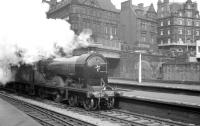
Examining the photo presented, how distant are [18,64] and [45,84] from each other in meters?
4.20

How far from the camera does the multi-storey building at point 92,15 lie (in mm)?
46375

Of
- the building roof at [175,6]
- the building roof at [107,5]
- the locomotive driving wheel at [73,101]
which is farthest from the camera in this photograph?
the building roof at [175,6]

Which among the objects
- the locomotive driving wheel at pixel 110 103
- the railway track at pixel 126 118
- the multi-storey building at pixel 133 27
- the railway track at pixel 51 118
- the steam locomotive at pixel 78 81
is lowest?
the railway track at pixel 126 118

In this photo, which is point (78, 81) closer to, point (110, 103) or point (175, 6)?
point (110, 103)

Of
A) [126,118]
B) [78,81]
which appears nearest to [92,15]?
[78,81]

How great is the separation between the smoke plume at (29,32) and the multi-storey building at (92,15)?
2463cm

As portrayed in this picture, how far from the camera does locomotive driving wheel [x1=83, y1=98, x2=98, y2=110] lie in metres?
13.7

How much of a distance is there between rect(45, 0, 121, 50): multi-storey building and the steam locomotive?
2569cm

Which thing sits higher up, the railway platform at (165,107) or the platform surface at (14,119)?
the platform surface at (14,119)

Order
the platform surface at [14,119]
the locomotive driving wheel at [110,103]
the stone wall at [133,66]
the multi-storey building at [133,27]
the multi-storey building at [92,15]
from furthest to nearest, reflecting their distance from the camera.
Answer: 1. the multi-storey building at [133,27]
2. the multi-storey building at [92,15]
3. the stone wall at [133,66]
4. the locomotive driving wheel at [110,103]
5. the platform surface at [14,119]

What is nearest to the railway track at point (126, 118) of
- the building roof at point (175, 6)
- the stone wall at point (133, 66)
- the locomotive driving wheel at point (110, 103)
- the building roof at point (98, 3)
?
the locomotive driving wheel at point (110, 103)

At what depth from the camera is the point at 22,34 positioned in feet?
55.5

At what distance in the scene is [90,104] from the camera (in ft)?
45.4

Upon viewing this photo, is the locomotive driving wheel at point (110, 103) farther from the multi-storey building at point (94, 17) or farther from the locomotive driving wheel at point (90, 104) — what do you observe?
the multi-storey building at point (94, 17)
